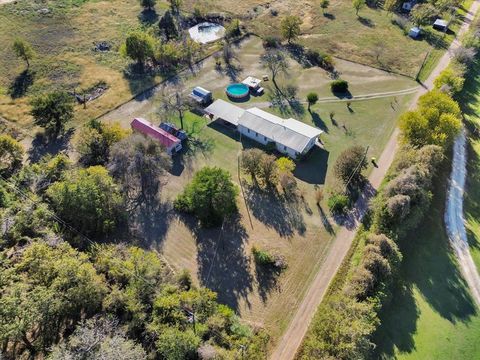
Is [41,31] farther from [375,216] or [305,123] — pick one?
[375,216]

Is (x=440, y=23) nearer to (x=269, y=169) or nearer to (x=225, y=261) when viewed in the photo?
(x=269, y=169)

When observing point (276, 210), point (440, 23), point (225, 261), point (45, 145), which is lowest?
point (45, 145)

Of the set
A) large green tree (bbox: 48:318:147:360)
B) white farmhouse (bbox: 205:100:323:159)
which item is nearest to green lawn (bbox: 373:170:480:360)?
white farmhouse (bbox: 205:100:323:159)

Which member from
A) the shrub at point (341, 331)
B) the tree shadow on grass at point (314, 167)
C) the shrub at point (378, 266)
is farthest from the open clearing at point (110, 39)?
the shrub at point (341, 331)

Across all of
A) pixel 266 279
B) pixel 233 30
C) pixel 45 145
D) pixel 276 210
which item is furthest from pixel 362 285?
pixel 233 30

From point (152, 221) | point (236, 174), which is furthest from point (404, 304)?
point (152, 221)

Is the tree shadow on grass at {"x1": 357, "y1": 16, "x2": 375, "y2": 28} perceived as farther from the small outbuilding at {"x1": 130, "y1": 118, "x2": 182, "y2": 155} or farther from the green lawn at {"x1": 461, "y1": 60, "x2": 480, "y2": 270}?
the small outbuilding at {"x1": 130, "y1": 118, "x2": 182, "y2": 155}
